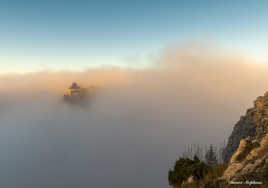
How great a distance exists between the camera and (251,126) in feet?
280

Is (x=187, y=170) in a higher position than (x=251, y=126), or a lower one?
lower

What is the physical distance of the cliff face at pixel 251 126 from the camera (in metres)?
80.2

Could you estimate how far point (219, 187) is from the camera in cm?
1338

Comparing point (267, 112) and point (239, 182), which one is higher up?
point (267, 112)

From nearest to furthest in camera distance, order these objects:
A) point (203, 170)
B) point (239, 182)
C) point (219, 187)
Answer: point (239, 182) < point (219, 187) < point (203, 170)

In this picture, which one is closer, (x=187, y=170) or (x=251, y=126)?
(x=187, y=170)

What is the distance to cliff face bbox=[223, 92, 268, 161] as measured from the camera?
263 ft

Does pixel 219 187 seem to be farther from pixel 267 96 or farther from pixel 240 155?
pixel 267 96

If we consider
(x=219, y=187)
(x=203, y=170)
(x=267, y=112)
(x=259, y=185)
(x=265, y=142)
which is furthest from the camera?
(x=267, y=112)

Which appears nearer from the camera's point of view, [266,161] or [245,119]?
[266,161]

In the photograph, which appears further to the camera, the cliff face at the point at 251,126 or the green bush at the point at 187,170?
the cliff face at the point at 251,126

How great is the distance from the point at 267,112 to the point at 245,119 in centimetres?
1179

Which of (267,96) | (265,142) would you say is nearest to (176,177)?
(265,142)

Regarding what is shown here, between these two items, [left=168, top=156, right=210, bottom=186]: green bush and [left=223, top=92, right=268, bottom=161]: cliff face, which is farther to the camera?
[left=223, top=92, right=268, bottom=161]: cliff face
